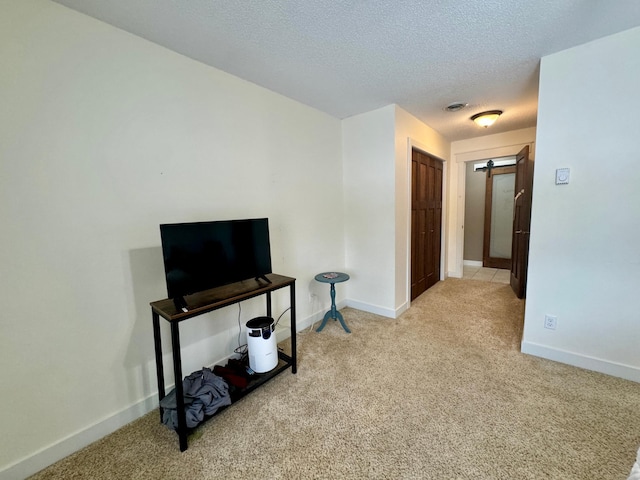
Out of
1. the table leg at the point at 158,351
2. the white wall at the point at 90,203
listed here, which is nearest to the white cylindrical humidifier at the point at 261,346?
the white wall at the point at 90,203

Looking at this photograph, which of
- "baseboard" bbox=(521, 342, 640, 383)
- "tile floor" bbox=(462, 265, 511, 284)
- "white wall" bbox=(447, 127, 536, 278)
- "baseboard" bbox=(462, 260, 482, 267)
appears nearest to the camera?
"baseboard" bbox=(521, 342, 640, 383)

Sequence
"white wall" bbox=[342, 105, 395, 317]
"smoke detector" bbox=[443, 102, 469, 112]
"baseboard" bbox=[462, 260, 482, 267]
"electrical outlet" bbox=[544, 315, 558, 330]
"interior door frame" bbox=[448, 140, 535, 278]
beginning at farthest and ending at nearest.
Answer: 1. "baseboard" bbox=[462, 260, 482, 267]
2. "interior door frame" bbox=[448, 140, 535, 278]
3. "white wall" bbox=[342, 105, 395, 317]
4. "smoke detector" bbox=[443, 102, 469, 112]
5. "electrical outlet" bbox=[544, 315, 558, 330]

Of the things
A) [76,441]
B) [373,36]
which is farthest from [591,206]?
[76,441]

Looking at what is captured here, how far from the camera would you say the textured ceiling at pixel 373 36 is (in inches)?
57.9

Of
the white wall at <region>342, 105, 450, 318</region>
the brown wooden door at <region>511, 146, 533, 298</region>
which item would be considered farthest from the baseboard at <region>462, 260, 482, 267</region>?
the white wall at <region>342, 105, 450, 318</region>

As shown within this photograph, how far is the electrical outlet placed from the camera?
217 cm

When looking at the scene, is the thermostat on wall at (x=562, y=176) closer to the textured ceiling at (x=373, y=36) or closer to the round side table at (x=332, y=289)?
the textured ceiling at (x=373, y=36)

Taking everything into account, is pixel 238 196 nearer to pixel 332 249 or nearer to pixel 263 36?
pixel 263 36

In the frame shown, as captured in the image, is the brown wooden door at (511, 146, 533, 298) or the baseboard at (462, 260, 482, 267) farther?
the baseboard at (462, 260, 482, 267)

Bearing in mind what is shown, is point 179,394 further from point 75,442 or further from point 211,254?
point 211,254

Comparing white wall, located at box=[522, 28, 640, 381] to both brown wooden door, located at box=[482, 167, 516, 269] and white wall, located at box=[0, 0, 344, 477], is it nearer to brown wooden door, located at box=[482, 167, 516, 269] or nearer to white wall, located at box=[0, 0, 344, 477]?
white wall, located at box=[0, 0, 344, 477]

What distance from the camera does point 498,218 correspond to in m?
5.43

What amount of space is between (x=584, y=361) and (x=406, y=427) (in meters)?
1.66

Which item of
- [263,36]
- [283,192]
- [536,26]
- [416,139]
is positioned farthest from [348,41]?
[416,139]
